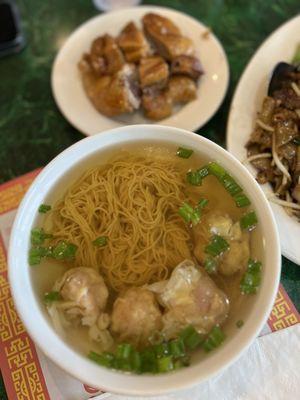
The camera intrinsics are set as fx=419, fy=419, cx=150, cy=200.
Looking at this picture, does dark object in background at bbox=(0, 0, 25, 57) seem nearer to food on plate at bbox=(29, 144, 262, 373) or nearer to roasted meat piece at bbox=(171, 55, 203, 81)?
roasted meat piece at bbox=(171, 55, 203, 81)

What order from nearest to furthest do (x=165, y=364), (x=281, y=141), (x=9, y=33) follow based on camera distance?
(x=165, y=364), (x=281, y=141), (x=9, y=33)

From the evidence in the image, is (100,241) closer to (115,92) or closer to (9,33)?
(115,92)

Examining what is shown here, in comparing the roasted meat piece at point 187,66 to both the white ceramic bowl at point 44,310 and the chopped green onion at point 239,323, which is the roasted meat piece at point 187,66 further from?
the chopped green onion at point 239,323

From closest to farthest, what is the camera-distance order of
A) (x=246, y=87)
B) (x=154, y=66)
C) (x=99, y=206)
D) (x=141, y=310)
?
(x=141, y=310) → (x=99, y=206) → (x=246, y=87) → (x=154, y=66)

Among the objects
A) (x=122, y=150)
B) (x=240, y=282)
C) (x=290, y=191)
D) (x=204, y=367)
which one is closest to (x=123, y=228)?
(x=122, y=150)

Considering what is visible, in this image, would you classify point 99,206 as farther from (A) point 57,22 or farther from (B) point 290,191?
(A) point 57,22

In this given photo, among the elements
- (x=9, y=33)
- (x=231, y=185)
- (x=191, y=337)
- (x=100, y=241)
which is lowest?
(x=191, y=337)

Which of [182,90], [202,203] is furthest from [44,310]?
[182,90]
